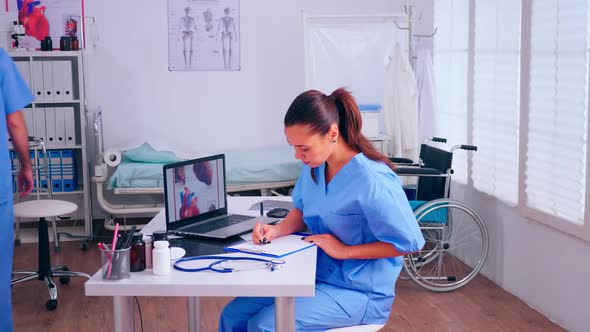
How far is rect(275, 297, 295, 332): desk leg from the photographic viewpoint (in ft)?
6.35

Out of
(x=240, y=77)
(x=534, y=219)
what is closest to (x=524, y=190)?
(x=534, y=219)

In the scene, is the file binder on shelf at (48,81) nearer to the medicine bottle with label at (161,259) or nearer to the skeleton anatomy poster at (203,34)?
the skeleton anatomy poster at (203,34)

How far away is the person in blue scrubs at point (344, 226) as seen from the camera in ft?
7.01

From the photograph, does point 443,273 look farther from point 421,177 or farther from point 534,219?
point 534,219

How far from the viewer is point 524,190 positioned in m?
3.65

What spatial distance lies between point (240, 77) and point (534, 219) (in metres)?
2.71

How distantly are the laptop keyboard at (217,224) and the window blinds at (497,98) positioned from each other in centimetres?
175

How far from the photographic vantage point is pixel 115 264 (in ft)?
6.32

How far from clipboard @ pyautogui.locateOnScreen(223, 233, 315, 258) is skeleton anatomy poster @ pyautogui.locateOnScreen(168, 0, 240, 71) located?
3.35 m

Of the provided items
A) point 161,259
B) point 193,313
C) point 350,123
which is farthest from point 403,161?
point 161,259

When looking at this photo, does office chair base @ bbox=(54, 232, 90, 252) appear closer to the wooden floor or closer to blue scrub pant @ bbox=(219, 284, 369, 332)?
the wooden floor

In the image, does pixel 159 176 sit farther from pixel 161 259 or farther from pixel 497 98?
pixel 161 259

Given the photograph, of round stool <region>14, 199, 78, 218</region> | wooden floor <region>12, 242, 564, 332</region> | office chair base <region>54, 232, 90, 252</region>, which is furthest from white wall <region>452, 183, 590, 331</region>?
office chair base <region>54, 232, 90, 252</region>

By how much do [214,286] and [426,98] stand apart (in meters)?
2.95
